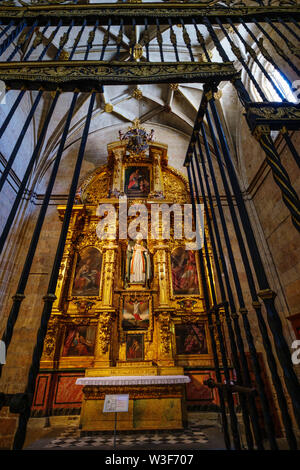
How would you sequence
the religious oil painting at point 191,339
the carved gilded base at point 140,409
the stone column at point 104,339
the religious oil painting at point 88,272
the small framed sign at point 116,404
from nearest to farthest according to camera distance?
the small framed sign at point 116,404, the carved gilded base at point 140,409, the stone column at point 104,339, the religious oil painting at point 191,339, the religious oil painting at point 88,272

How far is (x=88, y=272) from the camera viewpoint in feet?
25.9

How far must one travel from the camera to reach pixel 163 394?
5.32 m

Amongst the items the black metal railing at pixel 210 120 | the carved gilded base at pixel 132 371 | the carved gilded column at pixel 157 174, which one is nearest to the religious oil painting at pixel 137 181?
the carved gilded column at pixel 157 174

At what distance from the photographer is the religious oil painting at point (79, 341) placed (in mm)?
6727

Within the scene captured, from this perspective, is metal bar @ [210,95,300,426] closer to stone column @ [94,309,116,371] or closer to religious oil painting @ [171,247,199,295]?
stone column @ [94,309,116,371]

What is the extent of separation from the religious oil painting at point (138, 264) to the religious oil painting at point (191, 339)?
5.71ft

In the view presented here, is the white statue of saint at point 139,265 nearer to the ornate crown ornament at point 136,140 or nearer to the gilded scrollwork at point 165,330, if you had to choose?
the gilded scrollwork at point 165,330

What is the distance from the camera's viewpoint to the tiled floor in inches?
163

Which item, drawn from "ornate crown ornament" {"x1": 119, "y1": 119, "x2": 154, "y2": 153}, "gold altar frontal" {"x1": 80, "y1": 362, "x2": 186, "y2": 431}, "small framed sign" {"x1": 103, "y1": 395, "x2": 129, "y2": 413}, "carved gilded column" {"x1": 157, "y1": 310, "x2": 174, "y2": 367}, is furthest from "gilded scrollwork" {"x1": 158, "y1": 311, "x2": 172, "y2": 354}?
"ornate crown ornament" {"x1": 119, "y1": 119, "x2": 154, "y2": 153}

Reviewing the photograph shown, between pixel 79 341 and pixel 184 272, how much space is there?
380 cm

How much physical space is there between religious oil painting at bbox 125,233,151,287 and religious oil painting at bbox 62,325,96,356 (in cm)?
185

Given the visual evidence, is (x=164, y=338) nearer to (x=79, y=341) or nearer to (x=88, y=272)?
(x=79, y=341)

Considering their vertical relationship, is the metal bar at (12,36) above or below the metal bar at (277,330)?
above
